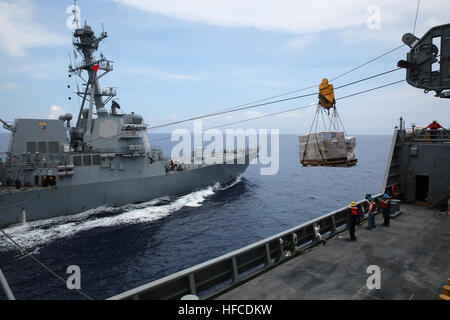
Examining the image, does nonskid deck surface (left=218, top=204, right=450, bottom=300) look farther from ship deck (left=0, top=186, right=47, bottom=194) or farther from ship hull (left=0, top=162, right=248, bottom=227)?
ship deck (left=0, top=186, right=47, bottom=194)

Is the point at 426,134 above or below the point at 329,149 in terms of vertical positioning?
above

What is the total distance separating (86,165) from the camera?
24094 mm

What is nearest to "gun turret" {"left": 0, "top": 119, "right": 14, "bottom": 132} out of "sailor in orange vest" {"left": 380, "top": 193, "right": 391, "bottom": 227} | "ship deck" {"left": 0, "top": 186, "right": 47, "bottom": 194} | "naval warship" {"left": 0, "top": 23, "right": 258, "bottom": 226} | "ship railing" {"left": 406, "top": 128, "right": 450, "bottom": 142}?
"naval warship" {"left": 0, "top": 23, "right": 258, "bottom": 226}

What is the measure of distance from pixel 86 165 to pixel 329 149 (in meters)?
21.0

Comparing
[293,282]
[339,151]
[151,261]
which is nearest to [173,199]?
[151,261]

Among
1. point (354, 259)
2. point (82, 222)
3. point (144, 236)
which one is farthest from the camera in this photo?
point (82, 222)

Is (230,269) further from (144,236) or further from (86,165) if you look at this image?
(86,165)

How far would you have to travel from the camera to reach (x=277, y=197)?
31.7 metres

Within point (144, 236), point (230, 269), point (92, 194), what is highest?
point (230, 269)

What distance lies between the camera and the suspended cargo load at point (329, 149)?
10477mm

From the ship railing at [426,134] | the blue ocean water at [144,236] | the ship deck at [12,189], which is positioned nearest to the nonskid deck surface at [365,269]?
the ship railing at [426,134]

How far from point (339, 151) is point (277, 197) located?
71.6 feet

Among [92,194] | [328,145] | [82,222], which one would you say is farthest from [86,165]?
[328,145]

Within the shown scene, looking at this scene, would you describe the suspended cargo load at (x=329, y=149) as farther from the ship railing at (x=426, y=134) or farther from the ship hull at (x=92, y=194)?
the ship hull at (x=92, y=194)
